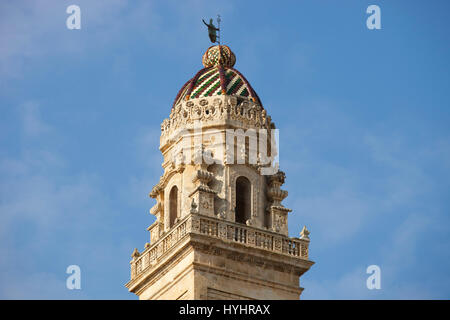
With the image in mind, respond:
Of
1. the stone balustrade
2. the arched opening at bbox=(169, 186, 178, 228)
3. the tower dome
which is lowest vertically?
the stone balustrade

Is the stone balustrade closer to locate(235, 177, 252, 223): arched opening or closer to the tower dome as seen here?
locate(235, 177, 252, 223): arched opening

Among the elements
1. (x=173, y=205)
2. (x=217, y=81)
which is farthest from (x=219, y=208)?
(x=217, y=81)

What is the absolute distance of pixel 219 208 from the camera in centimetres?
5206

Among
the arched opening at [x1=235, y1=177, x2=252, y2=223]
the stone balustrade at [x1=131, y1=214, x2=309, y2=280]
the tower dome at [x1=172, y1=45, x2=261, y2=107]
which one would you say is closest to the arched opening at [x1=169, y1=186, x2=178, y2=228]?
the stone balustrade at [x1=131, y1=214, x2=309, y2=280]

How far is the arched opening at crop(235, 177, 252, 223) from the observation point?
174ft

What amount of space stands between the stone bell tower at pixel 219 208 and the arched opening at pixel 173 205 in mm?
35

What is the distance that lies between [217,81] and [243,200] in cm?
482

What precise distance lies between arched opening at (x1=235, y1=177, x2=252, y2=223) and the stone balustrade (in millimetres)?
1534

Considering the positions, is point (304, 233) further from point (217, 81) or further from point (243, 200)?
point (217, 81)

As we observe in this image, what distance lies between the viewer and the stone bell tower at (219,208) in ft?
165
